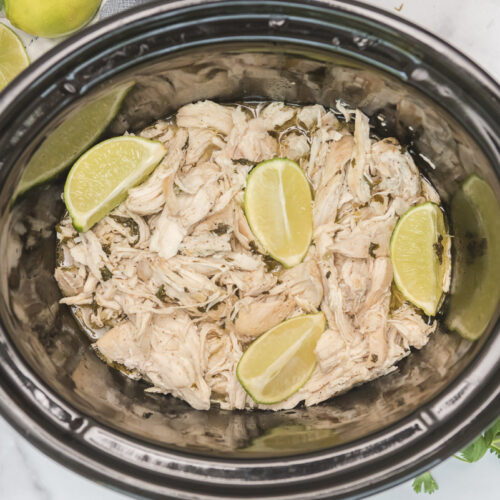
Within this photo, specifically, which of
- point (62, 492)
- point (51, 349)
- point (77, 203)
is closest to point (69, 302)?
point (51, 349)

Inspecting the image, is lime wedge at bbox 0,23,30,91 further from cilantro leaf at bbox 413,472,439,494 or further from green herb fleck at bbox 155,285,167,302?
cilantro leaf at bbox 413,472,439,494

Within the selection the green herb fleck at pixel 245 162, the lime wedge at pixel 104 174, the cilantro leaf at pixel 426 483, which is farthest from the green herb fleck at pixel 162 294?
the cilantro leaf at pixel 426 483

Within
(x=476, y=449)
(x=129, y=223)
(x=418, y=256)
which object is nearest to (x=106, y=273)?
(x=129, y=223)

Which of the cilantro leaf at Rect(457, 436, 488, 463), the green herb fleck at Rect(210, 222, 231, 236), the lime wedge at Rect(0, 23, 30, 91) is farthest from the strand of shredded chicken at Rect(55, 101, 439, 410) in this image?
the lime wedge at Rect(0, 23, 30, 91)

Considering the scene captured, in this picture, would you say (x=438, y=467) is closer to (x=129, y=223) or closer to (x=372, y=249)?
(x=372, y=249)

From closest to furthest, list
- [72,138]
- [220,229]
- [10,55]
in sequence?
[72,138], [220,229], [10,55]

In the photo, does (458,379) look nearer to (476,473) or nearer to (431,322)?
(431,322)
